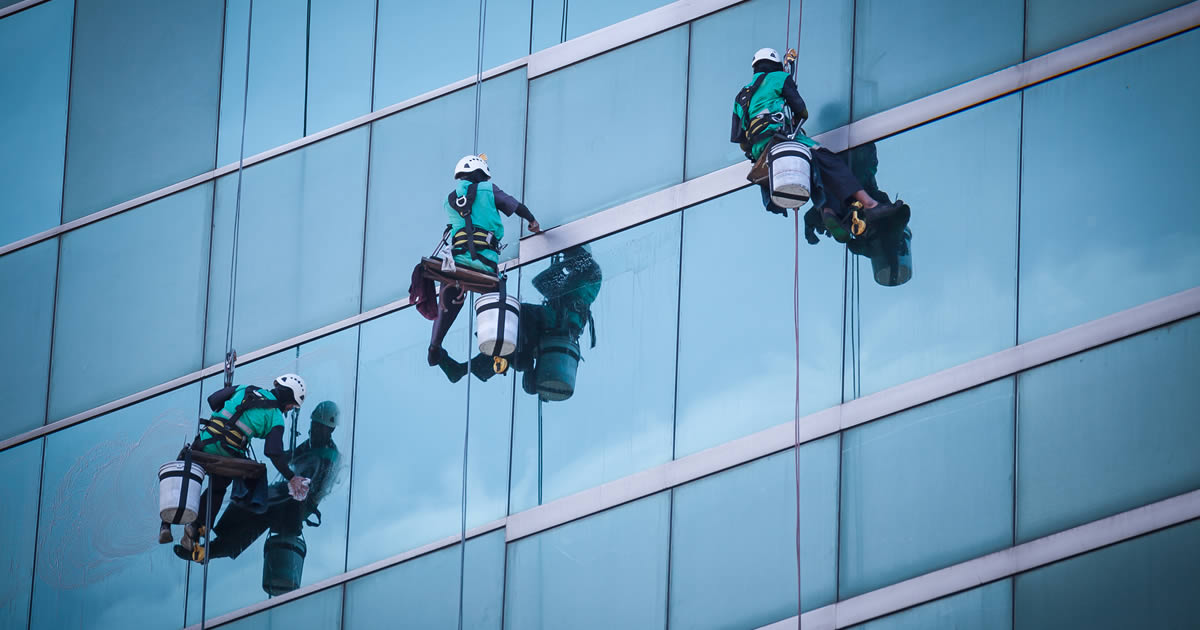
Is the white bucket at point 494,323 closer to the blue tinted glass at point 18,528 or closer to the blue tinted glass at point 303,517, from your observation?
the blue tinted glass at point 303,517

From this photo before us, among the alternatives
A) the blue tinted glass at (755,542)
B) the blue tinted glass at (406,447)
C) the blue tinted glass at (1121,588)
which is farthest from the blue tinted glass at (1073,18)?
the blue tinted glass at (406,447)

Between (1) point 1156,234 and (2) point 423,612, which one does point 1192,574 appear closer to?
(1) point 1156,234

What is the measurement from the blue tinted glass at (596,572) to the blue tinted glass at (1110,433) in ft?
10.5

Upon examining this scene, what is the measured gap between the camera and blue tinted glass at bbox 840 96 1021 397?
1691cm

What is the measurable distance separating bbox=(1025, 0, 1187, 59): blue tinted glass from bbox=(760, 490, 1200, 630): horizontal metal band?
425cm

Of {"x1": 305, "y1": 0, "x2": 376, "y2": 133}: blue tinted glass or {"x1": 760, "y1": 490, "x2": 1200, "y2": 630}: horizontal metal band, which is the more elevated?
{"x1": 305, "y1": 0, "x2": 376, "y2": 133}: blue tinted glass

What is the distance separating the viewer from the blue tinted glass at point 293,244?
786 inches

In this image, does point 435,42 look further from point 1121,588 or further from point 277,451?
point 1121,588

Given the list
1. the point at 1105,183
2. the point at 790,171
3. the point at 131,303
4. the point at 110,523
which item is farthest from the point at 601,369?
the point at 131,303

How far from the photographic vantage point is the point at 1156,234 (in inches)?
656

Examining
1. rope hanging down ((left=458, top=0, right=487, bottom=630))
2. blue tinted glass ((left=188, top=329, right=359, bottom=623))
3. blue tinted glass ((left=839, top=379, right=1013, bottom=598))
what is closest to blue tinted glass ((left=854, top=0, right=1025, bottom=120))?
blue tinted glass ((left=839, top=379, right=1013, bottom=598))

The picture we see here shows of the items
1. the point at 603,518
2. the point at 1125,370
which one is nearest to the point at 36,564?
the point at 603,518

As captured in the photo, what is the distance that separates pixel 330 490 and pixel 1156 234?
8.05 meters

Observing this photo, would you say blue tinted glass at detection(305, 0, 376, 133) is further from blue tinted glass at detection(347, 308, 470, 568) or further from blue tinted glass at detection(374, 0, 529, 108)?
blue tinted glass at detection(347, 308, 470, 568)
